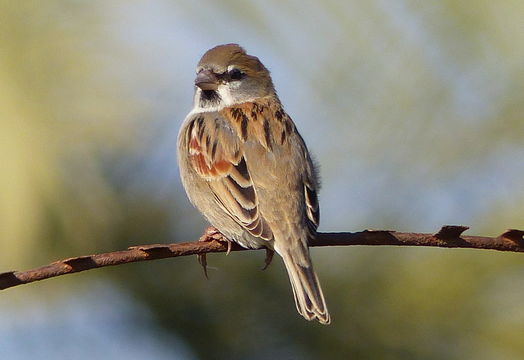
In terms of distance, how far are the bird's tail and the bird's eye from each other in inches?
55.3

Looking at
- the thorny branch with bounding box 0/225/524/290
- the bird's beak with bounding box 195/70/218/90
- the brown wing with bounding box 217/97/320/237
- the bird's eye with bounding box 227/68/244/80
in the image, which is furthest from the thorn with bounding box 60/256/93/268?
the bird's eye with bounding box 227/68/244/80

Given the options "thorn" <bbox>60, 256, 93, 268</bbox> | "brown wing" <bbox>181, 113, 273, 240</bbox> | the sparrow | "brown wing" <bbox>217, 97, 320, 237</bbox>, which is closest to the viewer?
"thorn" <bbox>60, 256, 93, 268</bbox>

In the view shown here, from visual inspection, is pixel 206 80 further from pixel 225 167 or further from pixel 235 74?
pixel 225 167

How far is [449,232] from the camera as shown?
2.18 metres

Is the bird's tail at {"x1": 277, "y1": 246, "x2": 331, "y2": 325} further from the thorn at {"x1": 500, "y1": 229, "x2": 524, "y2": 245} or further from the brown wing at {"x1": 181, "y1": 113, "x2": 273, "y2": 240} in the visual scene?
the thorn at {"x1": 500, "y1": 229, "x2": 524, "y2": 245}

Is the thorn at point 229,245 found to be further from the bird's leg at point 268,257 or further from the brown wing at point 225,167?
the bird's leg at point 268,257

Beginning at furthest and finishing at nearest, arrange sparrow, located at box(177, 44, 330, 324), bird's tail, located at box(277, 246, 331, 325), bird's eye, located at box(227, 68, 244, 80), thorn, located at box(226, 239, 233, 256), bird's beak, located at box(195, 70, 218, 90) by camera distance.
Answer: bird's eye, located at box(227, 68, 244, 80)
bird's beak, located at box(195, 70, 218, 90)
sparrow, located at box(177, 44, 330, 324)
thorn, located at box(226, 239, 233, 256)
bird's tail, located at box(277, 246, 331, 325)

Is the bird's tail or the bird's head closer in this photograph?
the bird's tail

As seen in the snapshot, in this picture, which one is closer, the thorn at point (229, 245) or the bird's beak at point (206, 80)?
the thorn at point (229, 245)

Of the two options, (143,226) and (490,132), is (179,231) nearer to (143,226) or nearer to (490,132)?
(143,226)

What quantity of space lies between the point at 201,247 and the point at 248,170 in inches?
61.2

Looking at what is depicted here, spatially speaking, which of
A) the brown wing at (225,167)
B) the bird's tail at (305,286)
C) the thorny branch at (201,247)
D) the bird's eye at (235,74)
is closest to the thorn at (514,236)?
the thorny branch at (201,247)

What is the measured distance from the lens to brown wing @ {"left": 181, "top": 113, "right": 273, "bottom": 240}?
11.9 feet

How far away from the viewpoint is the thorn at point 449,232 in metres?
2.16
